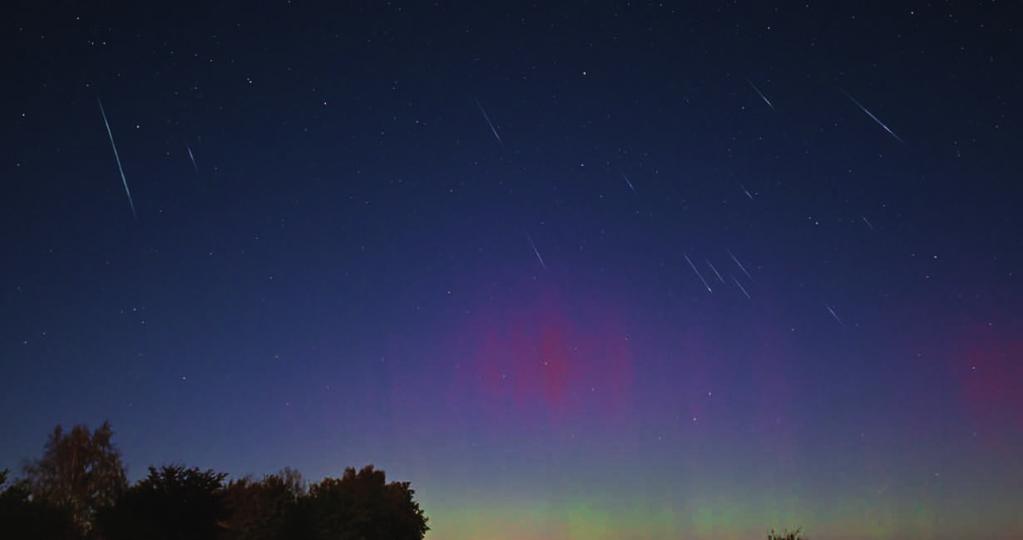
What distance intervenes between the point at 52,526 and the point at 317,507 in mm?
11983

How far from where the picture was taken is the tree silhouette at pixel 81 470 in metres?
60.2

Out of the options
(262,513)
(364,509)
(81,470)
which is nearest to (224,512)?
(262,513)

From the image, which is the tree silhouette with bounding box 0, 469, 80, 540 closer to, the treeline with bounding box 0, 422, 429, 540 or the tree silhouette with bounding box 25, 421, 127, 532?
the treeline with bounding box 0, 422, 429, 540

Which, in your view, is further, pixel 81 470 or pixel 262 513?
pixel 81 470

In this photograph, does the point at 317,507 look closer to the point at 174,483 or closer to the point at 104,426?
the point at 174,483

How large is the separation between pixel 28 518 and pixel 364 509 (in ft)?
54.0

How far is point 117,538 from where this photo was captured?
3478 centimetres

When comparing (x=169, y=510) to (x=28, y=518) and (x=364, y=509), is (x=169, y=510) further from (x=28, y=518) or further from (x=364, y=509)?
(x=364, y=509)

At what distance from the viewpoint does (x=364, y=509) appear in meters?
44.7

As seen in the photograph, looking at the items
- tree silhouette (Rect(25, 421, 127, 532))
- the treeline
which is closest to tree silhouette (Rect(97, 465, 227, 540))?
the treeline

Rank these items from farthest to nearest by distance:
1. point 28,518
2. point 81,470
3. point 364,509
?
1. point 81,470
2. point 364,509
3. point 28,518

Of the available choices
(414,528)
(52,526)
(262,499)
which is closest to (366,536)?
(414,528)

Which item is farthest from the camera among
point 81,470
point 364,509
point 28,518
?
point 81,470

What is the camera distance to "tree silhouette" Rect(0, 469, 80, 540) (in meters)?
32.9
